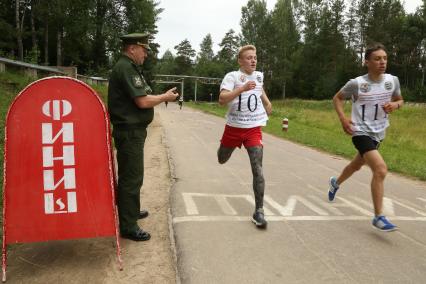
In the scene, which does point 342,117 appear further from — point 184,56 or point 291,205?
point 184,56

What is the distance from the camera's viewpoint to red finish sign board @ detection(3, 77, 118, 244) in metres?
3.47

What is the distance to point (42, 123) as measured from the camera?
11.5 ft

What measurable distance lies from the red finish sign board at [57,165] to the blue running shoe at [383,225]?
280cm

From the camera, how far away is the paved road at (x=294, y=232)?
3.71 m

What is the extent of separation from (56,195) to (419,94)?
6556 cm

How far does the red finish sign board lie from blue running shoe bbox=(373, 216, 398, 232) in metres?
2.80

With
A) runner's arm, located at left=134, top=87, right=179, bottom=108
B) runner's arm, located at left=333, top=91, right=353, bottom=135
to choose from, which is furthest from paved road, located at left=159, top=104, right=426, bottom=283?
runner's arm, located at left=134, top=87, right=179, bottom=108

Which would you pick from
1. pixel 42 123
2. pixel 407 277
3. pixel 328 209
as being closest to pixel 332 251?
pixel 407 277

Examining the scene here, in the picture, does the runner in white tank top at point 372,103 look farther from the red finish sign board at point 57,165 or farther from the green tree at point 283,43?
the green tree at point 283,43

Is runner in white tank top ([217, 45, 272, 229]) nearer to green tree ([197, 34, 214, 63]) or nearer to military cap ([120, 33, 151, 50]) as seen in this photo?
military cap ([120, 33, 151, 50])

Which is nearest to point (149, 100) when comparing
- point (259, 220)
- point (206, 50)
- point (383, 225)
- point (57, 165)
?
point (57, 165)

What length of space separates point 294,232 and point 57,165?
2605 mm

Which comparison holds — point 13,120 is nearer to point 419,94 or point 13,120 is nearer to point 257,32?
point 419,94

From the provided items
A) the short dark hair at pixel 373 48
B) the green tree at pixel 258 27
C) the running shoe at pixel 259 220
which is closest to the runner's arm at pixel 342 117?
the short dark hair at pixel 373 48
